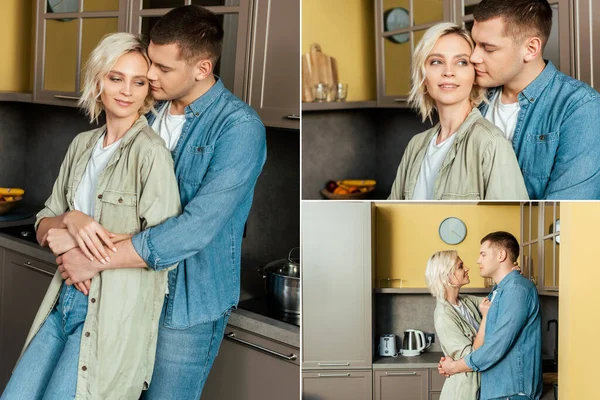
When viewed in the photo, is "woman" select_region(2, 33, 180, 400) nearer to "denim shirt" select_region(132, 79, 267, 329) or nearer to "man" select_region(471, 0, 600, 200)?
"denim shirt" select_region(132, 79, 267, 329)

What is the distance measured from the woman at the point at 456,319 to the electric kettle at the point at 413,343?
4 centimetres

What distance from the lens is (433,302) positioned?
170 centimetres

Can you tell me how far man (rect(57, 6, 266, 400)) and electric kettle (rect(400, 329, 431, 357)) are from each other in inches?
21.2

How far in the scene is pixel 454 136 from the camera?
1.53m

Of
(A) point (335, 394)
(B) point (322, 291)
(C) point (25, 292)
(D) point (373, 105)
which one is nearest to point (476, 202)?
(D) point (373, 105)

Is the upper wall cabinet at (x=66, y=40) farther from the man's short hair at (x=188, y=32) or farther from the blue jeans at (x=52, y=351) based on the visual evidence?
the blue jeans at (x=52, y=351)

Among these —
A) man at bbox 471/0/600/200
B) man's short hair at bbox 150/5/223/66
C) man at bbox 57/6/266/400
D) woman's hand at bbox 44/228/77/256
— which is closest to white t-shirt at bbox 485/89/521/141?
man at bbox 471/0/600/200

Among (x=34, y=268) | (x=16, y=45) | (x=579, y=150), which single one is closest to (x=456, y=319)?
(x=579, y=150)

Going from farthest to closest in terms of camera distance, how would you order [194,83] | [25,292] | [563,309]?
[25,292] < [194,83] < [563,309]

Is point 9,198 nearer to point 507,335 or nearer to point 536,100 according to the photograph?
point 507,335

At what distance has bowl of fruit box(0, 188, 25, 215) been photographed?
297cm

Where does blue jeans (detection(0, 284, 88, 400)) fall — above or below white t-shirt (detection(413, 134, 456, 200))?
below

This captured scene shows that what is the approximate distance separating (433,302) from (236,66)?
97 cm

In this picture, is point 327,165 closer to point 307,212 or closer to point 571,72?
point 307,212
